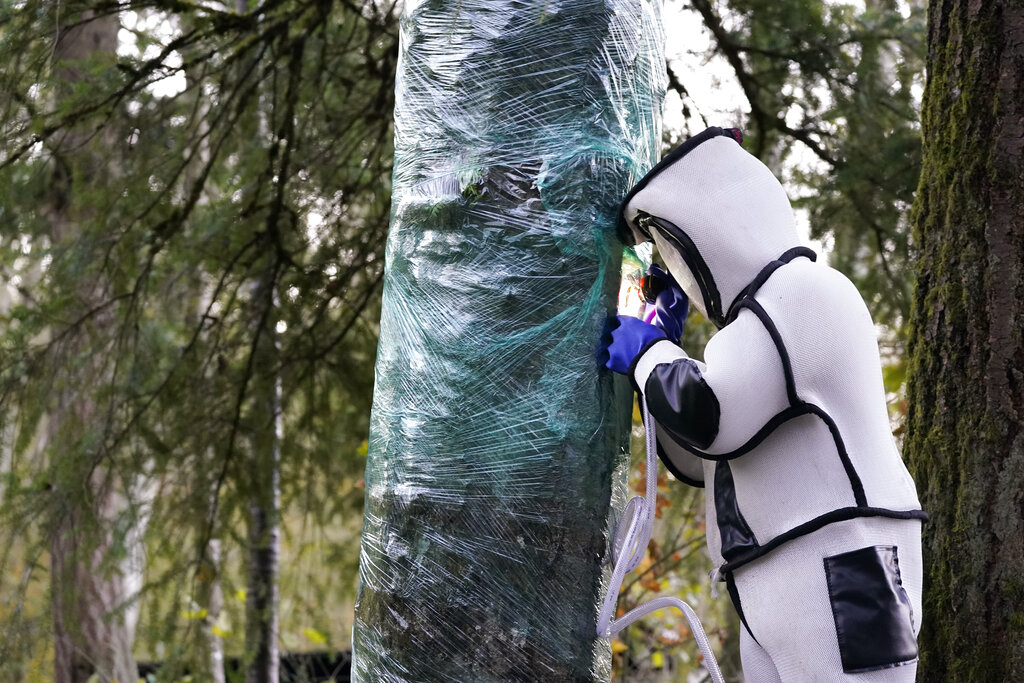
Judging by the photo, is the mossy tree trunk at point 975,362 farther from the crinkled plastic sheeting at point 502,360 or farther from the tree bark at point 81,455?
the tree bark at point 81,455

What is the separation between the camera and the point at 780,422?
1948 millimetres

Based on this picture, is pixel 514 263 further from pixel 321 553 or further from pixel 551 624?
pixel 321 553

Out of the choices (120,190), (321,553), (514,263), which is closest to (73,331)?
(120,190)

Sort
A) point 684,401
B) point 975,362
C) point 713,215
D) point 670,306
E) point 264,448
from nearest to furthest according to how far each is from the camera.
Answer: point 684,401
point 713,215
point 670,306
point 975,362
point 264,448

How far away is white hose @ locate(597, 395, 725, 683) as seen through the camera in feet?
6.50

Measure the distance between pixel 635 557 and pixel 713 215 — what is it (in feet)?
2.30

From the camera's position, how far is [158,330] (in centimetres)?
491

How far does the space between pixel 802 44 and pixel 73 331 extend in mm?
3453

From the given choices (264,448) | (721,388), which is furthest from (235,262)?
(721,388)

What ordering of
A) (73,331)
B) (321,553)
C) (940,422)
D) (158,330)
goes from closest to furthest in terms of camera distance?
(940,422) → (73,331) → (158,330) → (321,553)

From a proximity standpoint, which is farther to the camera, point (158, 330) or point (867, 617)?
point (158, 330)

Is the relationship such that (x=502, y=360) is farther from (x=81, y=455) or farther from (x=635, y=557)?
(x=81, y=455)

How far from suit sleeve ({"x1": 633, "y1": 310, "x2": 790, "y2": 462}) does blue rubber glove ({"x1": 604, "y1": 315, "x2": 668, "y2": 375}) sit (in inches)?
0.9

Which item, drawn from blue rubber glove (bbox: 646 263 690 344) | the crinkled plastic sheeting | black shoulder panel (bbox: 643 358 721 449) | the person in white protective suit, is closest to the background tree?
the crinkled plastic sheeting
